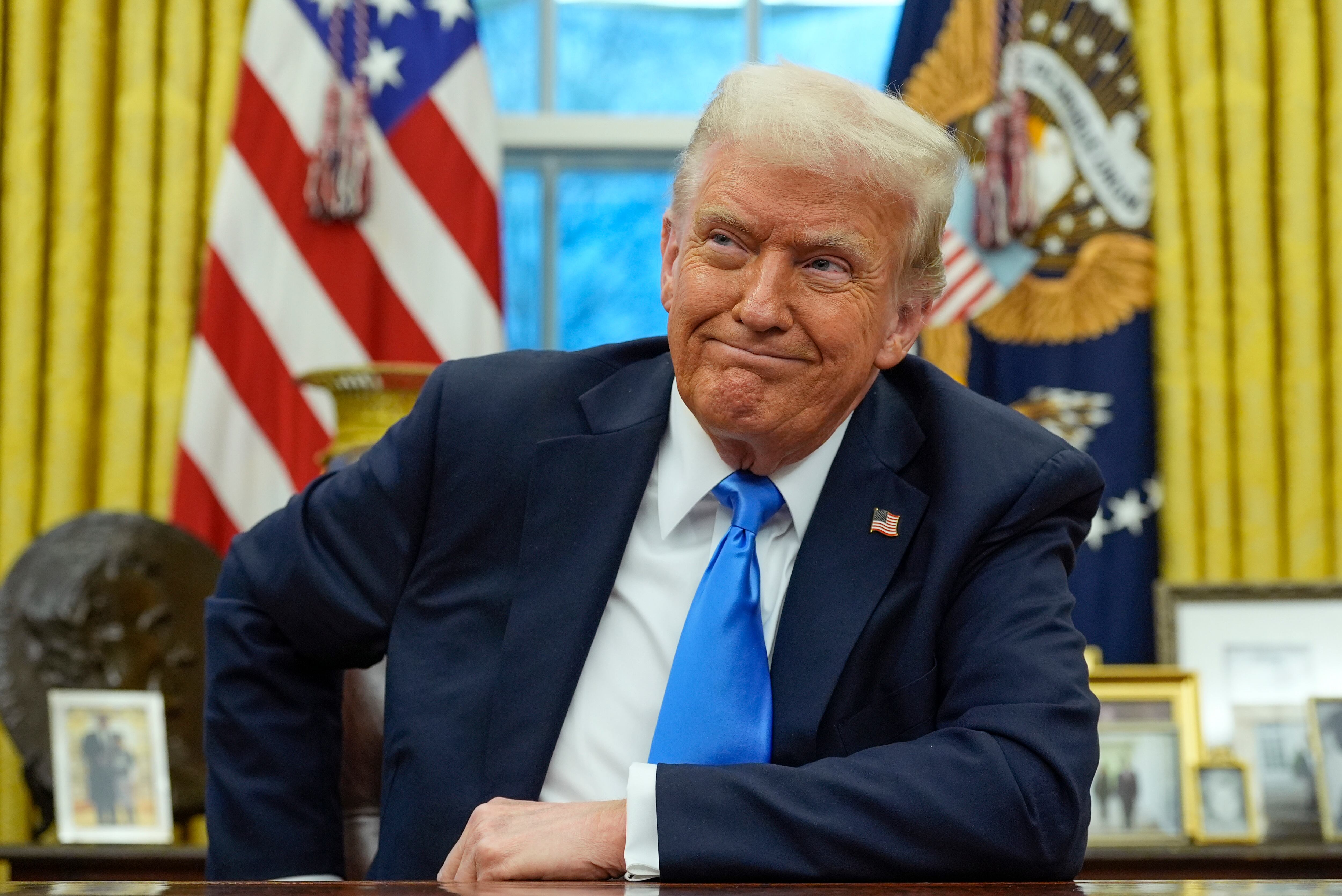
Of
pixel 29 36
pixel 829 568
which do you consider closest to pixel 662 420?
pixel 829 568

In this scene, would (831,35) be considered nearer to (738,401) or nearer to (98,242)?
(98,242)

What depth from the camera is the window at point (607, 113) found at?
10.7ft

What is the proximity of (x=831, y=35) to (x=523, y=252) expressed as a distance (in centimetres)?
90

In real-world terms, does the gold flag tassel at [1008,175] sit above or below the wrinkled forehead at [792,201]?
above

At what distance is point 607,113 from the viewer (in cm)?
330

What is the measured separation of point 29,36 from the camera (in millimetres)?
2850

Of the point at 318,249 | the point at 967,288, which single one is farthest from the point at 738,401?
the point at 318,249

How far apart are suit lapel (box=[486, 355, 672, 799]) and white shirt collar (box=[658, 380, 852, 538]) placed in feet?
0.09

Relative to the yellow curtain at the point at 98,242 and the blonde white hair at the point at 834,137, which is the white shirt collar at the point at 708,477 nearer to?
the blonde white hair at the point at 834,137

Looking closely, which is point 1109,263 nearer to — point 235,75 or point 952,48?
point 952,48

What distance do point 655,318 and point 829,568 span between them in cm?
205

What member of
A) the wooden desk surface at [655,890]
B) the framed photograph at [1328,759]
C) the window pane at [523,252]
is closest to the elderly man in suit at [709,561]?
the wooden desk surface at [655,890]

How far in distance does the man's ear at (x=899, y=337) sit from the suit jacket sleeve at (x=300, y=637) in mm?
443

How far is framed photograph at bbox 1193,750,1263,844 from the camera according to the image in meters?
2.46
